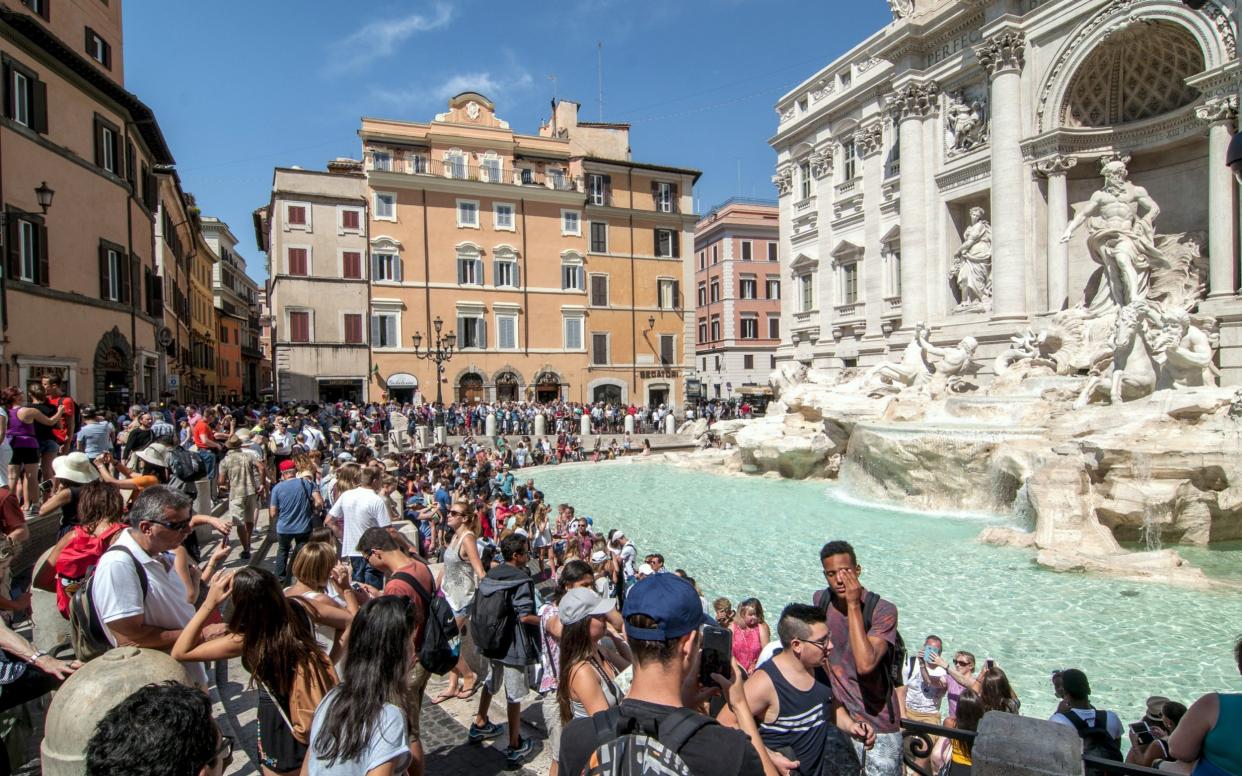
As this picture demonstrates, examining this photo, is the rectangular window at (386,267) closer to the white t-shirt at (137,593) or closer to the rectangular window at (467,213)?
the rectangular window at (467,213)

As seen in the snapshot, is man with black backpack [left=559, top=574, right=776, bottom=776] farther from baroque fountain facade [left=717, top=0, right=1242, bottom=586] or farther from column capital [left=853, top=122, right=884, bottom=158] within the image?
column capital [left=853, top=122, right=884, bottom=158]

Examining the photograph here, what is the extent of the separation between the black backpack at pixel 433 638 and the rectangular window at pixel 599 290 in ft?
117

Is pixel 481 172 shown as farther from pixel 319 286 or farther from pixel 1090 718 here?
pixel 1090 718

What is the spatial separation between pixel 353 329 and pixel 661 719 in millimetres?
34972

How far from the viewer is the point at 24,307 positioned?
47.5ft

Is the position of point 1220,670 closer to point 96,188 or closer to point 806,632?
point 806,632

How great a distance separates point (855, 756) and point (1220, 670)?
5.58 meters

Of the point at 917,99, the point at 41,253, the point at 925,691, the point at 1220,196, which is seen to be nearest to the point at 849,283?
the point at 917,99

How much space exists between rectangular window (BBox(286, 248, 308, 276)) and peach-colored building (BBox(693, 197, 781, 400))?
25876 mm

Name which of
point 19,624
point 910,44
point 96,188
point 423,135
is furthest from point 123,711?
point 423,135

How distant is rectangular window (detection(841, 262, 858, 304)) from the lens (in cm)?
2805

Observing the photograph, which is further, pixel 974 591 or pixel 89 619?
pixel 974 591

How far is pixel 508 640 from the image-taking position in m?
4.49

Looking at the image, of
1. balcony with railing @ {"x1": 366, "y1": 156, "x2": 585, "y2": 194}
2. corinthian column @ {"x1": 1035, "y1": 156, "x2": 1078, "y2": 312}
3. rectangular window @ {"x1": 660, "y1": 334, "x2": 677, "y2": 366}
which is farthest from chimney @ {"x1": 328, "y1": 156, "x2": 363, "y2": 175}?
corinthian column @ {"x1": 1035, "y1": 156, "x2": 1078, "y2": 312}
